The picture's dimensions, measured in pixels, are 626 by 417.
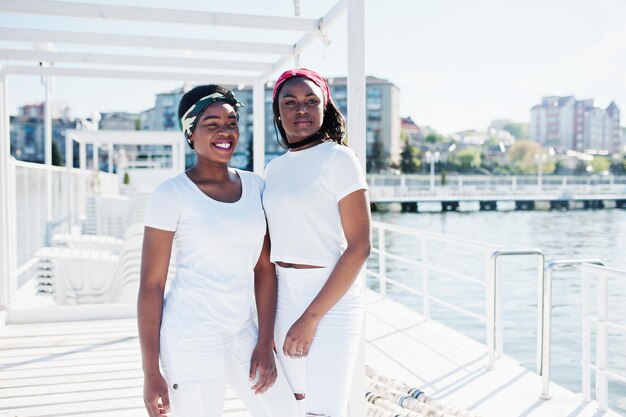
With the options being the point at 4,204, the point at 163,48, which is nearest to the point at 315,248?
the point at 163,48

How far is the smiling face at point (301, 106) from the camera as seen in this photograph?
5.67 feet

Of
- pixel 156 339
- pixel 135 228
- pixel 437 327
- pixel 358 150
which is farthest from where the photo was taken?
pixel 135 228

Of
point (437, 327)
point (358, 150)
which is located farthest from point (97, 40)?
point (437, 327)

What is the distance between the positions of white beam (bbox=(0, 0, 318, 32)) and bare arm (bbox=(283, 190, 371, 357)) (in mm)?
1682

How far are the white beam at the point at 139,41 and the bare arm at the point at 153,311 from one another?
228 centimetres

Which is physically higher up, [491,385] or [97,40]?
[97,40]

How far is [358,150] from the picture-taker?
244cm

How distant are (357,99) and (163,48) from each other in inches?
70.3

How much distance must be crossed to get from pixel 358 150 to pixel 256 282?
86 cm

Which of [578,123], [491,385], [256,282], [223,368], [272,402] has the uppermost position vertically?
[578,123]

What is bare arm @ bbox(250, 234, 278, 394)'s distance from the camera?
67.6 inches

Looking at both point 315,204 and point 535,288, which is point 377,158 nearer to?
point 535,288

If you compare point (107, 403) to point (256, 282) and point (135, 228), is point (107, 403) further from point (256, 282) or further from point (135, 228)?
point (135, 228)

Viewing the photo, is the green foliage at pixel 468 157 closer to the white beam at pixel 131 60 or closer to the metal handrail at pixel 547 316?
the white beam at pixel 131 60
